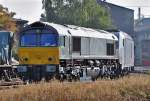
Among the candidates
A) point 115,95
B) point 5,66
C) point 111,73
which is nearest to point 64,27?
point 5,66

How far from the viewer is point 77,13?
70.5 metres

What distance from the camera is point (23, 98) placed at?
18.3m

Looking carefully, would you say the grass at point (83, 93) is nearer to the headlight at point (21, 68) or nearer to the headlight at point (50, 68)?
the headlight at point (50, 68)

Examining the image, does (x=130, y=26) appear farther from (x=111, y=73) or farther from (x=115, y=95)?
(x=115, y=95)

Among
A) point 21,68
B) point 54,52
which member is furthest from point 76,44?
point 21,68

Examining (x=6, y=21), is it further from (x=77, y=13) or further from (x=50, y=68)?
(x=50, y=68)

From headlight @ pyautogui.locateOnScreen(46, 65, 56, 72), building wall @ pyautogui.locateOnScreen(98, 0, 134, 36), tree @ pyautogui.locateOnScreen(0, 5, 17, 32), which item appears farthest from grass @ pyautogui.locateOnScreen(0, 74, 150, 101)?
building wall @ pyautogui.locateOnScreen(98, 0, 134, 36)

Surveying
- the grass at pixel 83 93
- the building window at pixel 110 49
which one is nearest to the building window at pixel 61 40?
the grass at pixel 83 93

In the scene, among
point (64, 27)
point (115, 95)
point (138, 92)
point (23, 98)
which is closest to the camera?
point (23, 98)

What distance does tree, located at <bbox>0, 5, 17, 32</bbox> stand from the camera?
52.2 metres

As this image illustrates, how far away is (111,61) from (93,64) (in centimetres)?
467

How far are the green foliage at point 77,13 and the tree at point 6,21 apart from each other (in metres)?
15.0

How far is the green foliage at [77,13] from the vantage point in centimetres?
6981

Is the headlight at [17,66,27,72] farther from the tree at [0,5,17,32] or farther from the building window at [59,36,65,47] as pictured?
the tree at [0,5,17,32]
